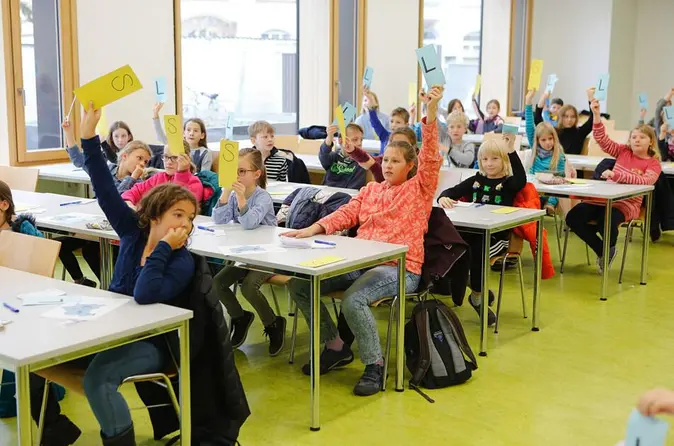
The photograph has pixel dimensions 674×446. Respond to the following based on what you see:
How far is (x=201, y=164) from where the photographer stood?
19.4ft

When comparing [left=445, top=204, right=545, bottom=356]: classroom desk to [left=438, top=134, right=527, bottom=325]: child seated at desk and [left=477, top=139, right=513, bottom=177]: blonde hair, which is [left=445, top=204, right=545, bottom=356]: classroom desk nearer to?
[left=438, top=134, right=527, bottom=325]: child seated at desk

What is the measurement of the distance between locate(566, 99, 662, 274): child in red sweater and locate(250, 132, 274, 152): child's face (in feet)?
7.02

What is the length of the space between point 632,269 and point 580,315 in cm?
149

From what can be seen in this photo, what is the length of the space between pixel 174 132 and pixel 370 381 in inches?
59.3

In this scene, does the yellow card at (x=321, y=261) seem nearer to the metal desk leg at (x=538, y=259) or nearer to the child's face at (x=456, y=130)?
the metal desk leg at (x=538, y=259)

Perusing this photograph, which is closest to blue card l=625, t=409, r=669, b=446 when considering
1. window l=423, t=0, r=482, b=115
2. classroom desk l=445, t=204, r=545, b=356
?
classroom desk l=445, t=204, r=545, b=356

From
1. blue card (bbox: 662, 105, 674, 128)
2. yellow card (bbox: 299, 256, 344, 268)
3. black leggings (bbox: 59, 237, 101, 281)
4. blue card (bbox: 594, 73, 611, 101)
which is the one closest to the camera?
yellow card (bbox: 299, 256, 344, 268)

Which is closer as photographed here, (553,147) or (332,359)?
(332,359)

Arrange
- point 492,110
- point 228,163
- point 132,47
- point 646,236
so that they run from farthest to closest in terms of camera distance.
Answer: point 492,110, point 132,47, point 646,236, point 228,163

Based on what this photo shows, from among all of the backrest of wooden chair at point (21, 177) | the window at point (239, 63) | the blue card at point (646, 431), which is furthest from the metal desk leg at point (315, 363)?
the window at point (239, 63)

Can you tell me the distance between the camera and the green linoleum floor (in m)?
3.39

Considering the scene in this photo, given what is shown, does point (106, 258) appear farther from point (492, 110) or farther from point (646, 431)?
point (492, 110)

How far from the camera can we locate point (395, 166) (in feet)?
13.5

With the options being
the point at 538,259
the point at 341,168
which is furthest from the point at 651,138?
the point at 341,168
